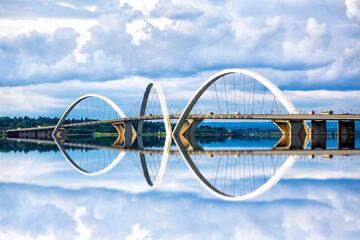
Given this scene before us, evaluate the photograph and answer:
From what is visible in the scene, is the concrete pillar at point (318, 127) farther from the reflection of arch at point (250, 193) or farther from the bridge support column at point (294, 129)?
the reflection of arch at point (250, 193)

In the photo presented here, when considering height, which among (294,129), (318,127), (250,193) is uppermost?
(318,127)

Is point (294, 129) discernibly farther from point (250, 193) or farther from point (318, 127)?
point (250, 193)

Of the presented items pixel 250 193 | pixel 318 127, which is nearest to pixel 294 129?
pixel 318 127

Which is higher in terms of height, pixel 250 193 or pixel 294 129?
pixel 294 129

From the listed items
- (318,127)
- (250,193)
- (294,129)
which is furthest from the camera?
(318,127)

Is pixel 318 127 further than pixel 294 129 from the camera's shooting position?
Yes

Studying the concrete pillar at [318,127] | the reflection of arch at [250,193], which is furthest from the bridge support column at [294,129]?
the reflection of arch at [250,193]

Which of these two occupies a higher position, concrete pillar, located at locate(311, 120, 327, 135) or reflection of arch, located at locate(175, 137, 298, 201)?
concrete pillar, located at locate(311, 120, 327, 135)

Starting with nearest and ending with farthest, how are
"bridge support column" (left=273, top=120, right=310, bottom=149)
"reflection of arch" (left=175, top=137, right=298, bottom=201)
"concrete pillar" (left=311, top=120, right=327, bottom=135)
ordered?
1. "reflection of arch" (left=175, top=137, right=298, bottom=201)
2. "bridge support column" (left=273, top=120, right=310, bottom=149)
3. "concrete pillar" (left=311, top=120, right=327, bottom=135)

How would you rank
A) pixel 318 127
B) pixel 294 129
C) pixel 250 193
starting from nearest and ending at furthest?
pixel 250 193 < pixel 294 129 < pixel 318 127

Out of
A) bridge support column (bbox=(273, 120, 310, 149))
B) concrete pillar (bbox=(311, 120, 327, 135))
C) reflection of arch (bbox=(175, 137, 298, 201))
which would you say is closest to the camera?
reflection of arch (bbox=(175, 137, 298, 201))

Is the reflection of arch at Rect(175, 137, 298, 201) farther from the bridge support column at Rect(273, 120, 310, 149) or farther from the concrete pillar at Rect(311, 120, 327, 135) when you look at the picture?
the concrete pillar at Rect(311, 120, 327, 135)

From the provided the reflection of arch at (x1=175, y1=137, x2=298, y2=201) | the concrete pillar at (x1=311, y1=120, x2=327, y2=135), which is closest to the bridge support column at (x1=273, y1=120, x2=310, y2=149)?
the concrete pillar at (x1=311, y1=120, x2=327, y2=135)
